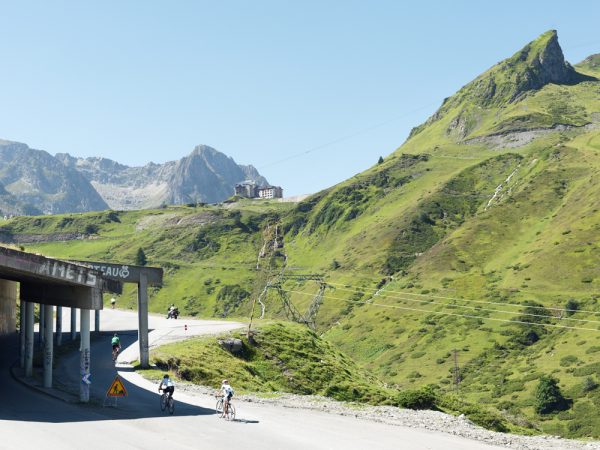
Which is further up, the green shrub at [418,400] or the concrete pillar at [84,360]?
the concrete pillar at [84,360]

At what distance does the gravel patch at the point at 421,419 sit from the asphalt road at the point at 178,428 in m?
1.22

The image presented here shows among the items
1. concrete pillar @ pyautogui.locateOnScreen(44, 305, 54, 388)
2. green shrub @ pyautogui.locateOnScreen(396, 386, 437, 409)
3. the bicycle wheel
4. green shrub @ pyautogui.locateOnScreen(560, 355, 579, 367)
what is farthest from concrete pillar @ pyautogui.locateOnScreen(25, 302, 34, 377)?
green shrub @ pyautogui.locateOnScreen(560, 355, 579, 367)

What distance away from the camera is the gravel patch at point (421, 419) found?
3011 centimetres

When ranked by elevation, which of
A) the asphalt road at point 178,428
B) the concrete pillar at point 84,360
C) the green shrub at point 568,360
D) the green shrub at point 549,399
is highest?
the concrete pillar at point 84,360

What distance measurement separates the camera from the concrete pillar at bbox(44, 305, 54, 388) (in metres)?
36.8

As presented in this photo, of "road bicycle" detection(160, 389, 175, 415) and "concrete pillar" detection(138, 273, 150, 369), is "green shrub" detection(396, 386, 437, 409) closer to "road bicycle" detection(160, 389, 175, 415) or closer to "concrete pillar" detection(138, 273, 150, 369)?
"concrete pillar" detection(138, 273, 150, 369)

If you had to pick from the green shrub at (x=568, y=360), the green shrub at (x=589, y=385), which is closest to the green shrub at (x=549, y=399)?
the green shrub at (x=589, y=385)

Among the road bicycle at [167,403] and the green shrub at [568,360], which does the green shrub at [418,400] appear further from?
the green shrub at [568,360]

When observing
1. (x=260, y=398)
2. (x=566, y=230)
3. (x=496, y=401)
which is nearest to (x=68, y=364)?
(x=260, y=398)

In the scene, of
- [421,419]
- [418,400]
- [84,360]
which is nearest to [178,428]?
[84,360]

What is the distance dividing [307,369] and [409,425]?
27.0 meters

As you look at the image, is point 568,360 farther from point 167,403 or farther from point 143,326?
point 167,403

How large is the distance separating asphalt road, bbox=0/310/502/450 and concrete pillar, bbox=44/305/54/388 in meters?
1.16

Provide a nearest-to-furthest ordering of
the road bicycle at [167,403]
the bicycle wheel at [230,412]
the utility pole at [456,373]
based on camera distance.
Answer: the bicycle wheel at [230,412] → the road bicycle at [167,403] → the utility pole at [456,373]
